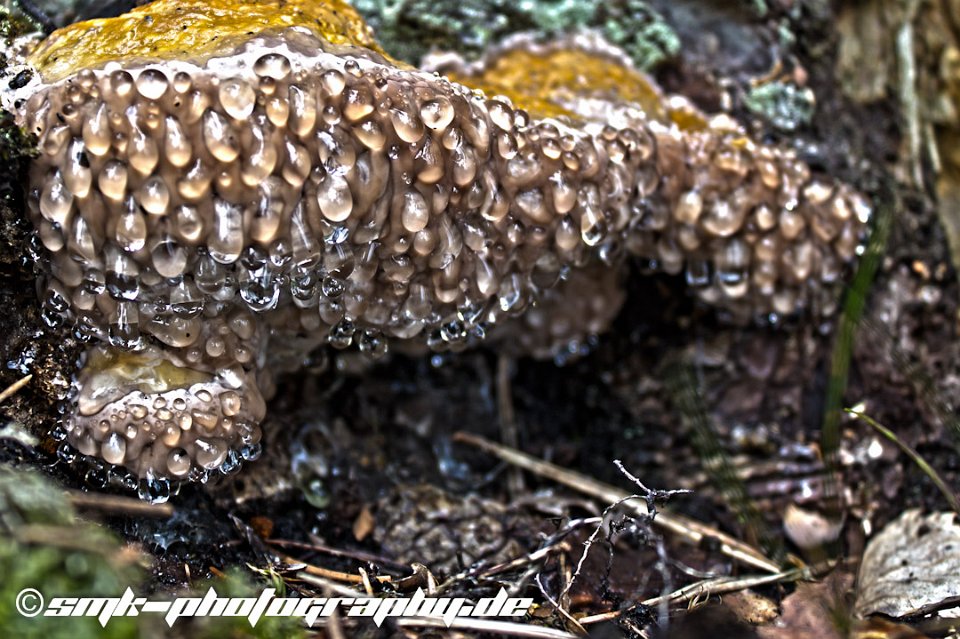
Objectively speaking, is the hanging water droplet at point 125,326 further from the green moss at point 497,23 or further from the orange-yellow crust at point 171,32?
the green moss at point 497,23

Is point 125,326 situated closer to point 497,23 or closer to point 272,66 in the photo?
point 272,66

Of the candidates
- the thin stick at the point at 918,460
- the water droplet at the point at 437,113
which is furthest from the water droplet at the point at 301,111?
the thin stick at the point at 918,460

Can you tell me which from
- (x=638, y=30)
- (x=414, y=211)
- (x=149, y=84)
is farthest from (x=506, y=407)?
(x=149, y=84)

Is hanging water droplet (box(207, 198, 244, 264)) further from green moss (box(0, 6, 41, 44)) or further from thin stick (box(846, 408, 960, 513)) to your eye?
thin stick (box(846, 408, 960, 513))

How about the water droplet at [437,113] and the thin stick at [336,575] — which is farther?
the thin stick at [336,575]

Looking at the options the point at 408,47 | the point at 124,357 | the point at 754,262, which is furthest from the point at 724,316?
the point at 124,357

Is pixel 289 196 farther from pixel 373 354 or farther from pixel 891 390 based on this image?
pixel 891 390

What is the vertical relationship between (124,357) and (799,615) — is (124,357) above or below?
above
